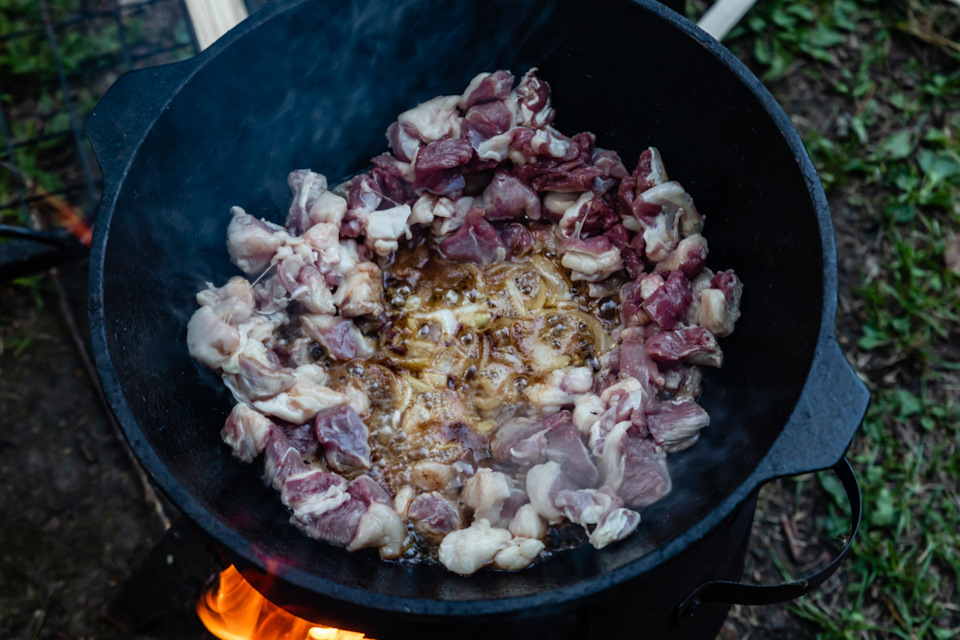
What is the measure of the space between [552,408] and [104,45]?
358 centimetres

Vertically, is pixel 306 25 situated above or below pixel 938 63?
above

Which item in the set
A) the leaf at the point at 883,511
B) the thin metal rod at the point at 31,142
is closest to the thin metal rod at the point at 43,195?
the thin metal rod at the point at 31,142

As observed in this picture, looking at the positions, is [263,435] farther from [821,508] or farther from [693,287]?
[821,508]

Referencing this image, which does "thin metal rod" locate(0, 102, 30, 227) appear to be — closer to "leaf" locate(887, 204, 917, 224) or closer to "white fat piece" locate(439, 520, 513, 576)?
"white fat piece" locate(439, 520, 513, 576)

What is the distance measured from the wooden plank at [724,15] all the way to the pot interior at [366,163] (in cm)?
156

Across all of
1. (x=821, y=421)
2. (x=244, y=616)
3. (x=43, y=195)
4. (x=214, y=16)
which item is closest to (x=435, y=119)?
(x=214, y=16)

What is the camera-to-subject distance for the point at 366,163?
311cm

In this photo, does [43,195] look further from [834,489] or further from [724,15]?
[834,489]

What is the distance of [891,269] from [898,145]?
74cm

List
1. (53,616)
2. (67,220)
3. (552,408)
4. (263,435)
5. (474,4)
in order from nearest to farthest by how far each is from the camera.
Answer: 1. (263,435)
2. (552,408)
3. (474,4)
4. (53,616)
5. (67,220)

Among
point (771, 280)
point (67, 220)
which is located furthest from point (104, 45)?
point (771, 280)

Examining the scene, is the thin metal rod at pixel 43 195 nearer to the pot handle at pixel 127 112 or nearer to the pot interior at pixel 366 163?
the pot interior at pixel 366 163

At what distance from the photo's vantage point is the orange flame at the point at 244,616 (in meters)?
Result: 2.50

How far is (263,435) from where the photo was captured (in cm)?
Answer: 235
